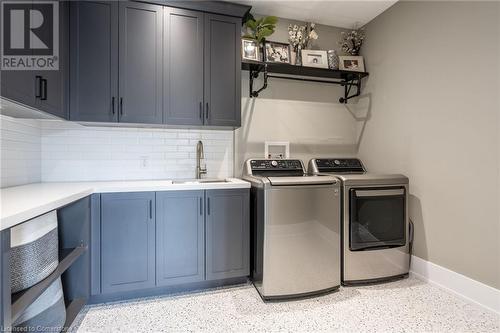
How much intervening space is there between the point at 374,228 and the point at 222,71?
2.03m

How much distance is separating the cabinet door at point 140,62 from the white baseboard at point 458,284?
9.16ft

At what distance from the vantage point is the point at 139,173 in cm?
248

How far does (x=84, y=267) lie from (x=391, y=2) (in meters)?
3.76

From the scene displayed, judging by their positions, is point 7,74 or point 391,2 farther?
point 391,2

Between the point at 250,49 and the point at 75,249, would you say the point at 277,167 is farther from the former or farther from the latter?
the point at 75,249

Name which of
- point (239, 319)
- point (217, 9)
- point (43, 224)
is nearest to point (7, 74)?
point (43, 224)

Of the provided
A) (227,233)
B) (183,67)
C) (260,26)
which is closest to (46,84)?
(183,67)

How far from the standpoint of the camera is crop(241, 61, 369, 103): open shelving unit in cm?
265

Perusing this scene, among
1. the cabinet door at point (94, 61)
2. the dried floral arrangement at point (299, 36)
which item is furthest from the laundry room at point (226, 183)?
the dried floral arrangement at point (299, 36)

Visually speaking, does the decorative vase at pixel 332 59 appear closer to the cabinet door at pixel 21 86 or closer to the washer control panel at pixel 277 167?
the washer control panel at pixel 277 167

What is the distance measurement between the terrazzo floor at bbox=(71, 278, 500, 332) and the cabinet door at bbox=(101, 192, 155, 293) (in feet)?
0.66

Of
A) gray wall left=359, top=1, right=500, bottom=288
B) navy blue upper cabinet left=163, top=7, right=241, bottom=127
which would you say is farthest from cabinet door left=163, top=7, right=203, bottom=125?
gray wall left=359, top=1, right=500, bottom=288

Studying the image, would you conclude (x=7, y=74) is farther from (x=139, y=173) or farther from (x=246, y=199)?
(x=246, y=199)

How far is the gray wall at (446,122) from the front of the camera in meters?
1.87
